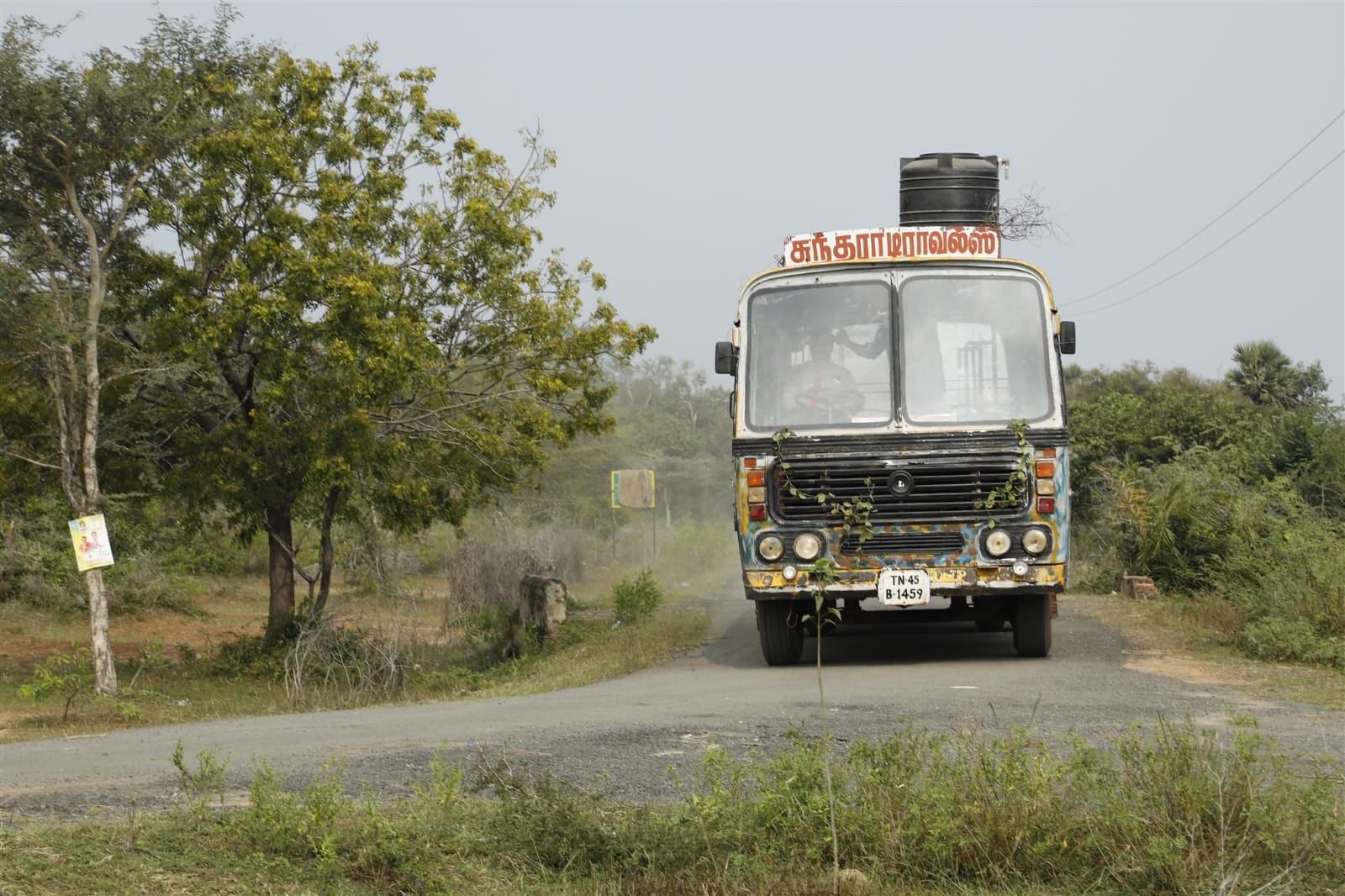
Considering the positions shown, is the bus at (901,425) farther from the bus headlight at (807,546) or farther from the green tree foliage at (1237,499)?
the green tree foliage at (1237,499)

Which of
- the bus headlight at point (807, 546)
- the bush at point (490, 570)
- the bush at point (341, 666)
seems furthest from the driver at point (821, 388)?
the bush at point (490, 570)

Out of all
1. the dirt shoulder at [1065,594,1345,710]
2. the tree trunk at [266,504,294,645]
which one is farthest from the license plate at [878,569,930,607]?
the tree trunk at [266,504,294,645]

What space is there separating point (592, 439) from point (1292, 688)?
157 feet

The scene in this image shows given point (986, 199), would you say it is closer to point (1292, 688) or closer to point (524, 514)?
point (1292, 688)

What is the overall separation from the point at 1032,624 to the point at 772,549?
8.10ft

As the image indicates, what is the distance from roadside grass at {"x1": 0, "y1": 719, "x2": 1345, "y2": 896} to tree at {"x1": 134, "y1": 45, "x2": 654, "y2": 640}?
11.4m

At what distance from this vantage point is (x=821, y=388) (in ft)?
35.7

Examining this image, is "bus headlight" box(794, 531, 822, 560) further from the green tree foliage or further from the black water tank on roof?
the black water tank on roof

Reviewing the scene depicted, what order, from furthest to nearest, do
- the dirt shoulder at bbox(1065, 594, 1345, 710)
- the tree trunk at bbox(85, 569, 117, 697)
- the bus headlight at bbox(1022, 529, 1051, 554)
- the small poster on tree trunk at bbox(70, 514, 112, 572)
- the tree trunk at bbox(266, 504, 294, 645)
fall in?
Result: the tree trunk at bbox(266, 504, 294, 645)
the tree trunk at bbox(85, 569, 117, 697)
the small poster on tree trunk at bbox(70, 514, 112, 572)
the bus headlight at bbox(1022, 529, 1051, 554)
the dirt shoulder at bbox(1065, 594, 1345, 710)

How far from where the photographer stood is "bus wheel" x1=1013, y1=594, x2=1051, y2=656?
11.4 m

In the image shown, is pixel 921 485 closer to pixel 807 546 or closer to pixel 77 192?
pixel 807 546

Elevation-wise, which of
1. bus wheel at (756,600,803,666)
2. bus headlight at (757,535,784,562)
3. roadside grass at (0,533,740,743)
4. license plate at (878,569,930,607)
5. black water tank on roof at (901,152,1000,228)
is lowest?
roadside grass at (0,533,740,743)

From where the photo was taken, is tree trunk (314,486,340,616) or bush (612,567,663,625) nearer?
tree trunk (314,486,340,616)

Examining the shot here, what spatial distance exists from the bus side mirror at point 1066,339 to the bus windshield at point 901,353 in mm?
158
